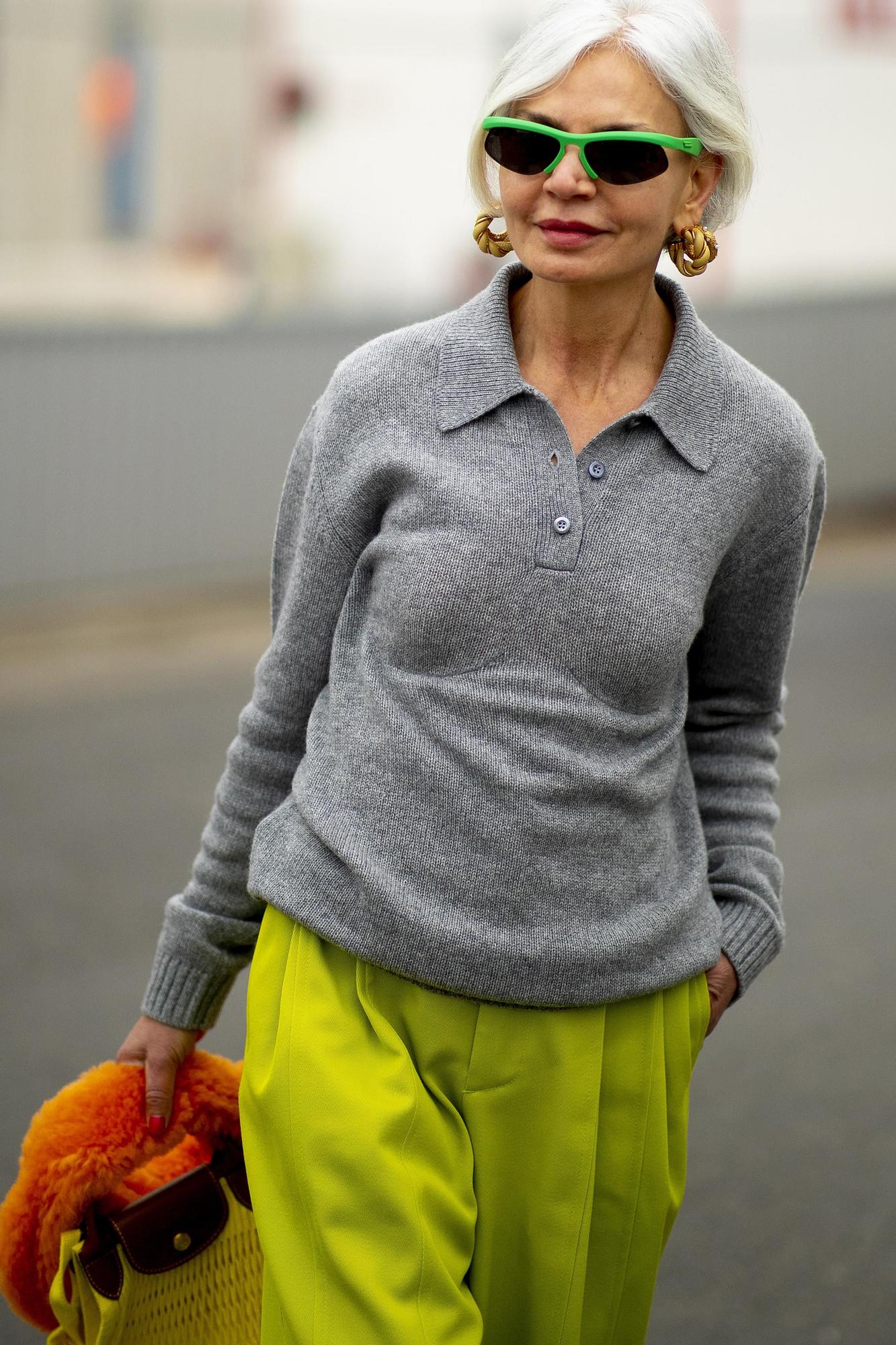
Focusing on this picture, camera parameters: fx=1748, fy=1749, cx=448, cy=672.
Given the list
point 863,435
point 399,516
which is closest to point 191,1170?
point 399,516

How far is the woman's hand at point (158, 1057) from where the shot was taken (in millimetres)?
2045

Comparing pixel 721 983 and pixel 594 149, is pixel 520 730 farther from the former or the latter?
pixel 594 149

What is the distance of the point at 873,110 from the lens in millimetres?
11484

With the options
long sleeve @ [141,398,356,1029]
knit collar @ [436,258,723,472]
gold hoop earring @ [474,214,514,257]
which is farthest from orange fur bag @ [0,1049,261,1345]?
gold hoop earring @ [474,214,514,257]

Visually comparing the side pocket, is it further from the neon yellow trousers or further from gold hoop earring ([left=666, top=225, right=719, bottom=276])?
gold hoop earring ([left=666, top=225, right=719, bottom=276])

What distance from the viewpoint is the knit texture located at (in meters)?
1.77

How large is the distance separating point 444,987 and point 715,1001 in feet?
1.30

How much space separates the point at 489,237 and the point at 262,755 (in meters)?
0.64

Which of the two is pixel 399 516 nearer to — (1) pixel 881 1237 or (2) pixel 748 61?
(1) pixel 881 1237

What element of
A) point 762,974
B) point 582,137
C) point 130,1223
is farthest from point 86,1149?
point 762,974

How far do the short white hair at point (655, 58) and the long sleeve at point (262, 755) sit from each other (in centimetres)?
40

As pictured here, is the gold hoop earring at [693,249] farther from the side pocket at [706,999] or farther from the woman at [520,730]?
the side pocket at [706,999]

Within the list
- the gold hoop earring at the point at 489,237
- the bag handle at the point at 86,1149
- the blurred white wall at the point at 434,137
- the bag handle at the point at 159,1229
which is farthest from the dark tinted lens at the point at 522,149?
the blurred white wall at the point at 434,137

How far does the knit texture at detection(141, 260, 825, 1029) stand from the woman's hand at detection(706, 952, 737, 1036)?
0.20ft
